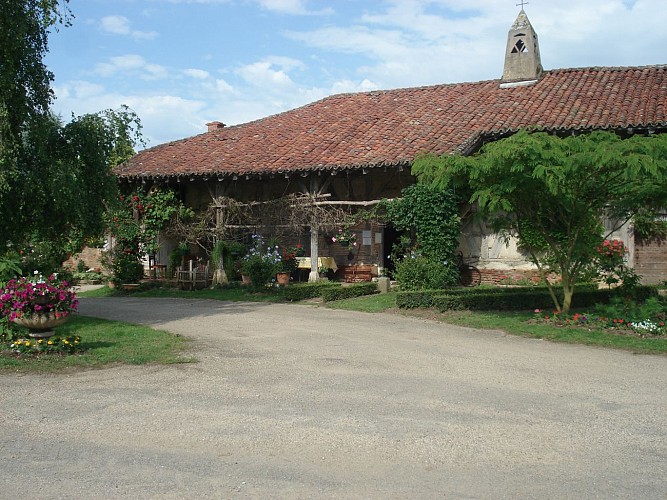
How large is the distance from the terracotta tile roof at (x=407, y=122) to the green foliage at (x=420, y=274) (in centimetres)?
287

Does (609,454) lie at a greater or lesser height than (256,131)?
lesser

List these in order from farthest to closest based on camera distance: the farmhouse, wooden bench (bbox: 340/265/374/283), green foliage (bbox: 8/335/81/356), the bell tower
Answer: the bell tower → wooden bench (bbox: 340/265/374/283) → the farmhouse → green foliage (bbox: 8/335/81/356)

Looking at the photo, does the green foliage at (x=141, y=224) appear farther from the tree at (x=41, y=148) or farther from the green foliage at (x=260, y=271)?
the tree at (x=41, y=148)

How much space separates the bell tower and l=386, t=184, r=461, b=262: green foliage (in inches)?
267

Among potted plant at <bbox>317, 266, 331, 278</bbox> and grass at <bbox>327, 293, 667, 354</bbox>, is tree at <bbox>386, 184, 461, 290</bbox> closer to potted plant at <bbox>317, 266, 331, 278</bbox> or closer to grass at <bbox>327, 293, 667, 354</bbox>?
grass at <bbox>327, 293, 667, 354</bbox>

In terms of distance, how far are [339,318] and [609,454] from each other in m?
8.38

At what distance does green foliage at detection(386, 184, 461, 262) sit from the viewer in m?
17.1

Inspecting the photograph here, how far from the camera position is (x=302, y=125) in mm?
22469

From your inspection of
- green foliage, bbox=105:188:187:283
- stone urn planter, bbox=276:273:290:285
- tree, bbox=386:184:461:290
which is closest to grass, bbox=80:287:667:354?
stone urn planter, bbox=276:273:290:285

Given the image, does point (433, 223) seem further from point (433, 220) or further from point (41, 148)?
point (41, 148)

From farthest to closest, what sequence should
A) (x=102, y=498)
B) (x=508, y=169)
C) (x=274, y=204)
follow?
(x=274, y=204)
(x=508, y=169)
(x=102, y=498)

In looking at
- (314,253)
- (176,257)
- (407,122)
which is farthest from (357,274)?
(176,257)

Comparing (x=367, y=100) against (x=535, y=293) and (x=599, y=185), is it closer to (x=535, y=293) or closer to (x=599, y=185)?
(x=535, y=293)

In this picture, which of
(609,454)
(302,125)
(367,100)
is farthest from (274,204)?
(609,454)
